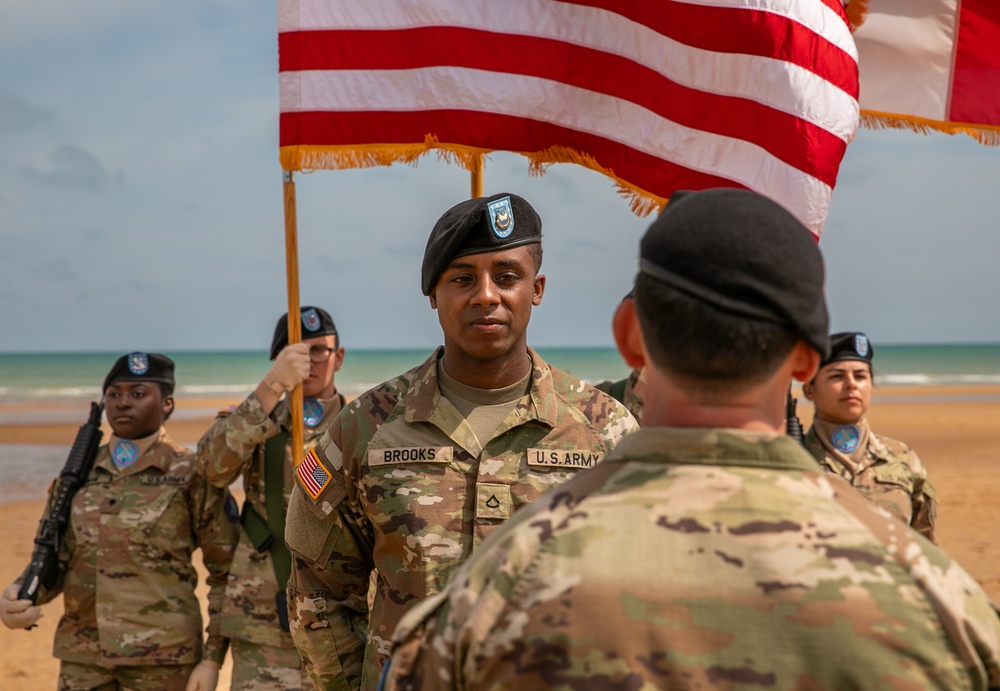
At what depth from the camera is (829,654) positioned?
1.34m

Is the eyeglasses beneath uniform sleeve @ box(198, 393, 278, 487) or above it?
above

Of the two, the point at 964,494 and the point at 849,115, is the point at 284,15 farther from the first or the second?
the point at 964,494

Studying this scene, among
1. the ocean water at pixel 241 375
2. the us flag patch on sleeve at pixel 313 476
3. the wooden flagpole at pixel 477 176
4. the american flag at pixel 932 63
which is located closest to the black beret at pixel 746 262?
the us flag patch on sleeve at pixel 313 476

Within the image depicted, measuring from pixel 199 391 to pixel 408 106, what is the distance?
39727 mm

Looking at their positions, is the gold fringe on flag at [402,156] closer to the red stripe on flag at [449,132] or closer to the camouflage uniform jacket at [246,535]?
the red stripe on flag at [449,132]

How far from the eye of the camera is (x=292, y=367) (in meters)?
4.67

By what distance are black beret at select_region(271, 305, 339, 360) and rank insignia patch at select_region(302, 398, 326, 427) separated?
12.6 inches

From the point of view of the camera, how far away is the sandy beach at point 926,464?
8.04m

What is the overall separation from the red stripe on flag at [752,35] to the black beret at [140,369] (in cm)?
299

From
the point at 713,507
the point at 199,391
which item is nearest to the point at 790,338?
the point at 713,507

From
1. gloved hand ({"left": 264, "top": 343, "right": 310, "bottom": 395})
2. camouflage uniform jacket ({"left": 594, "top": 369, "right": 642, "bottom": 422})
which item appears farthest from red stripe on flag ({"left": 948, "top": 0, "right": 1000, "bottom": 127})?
gloved hand ({"left": 264, "top": 343, "right": 310, "bottom": 395})

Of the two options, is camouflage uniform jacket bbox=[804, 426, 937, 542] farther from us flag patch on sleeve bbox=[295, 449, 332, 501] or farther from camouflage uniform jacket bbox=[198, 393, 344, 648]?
us flag patch on sleeve bbox=[295, 449, 332, 501]

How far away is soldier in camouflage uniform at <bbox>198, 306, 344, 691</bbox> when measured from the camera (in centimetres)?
486

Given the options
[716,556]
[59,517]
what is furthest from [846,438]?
[716,556]
